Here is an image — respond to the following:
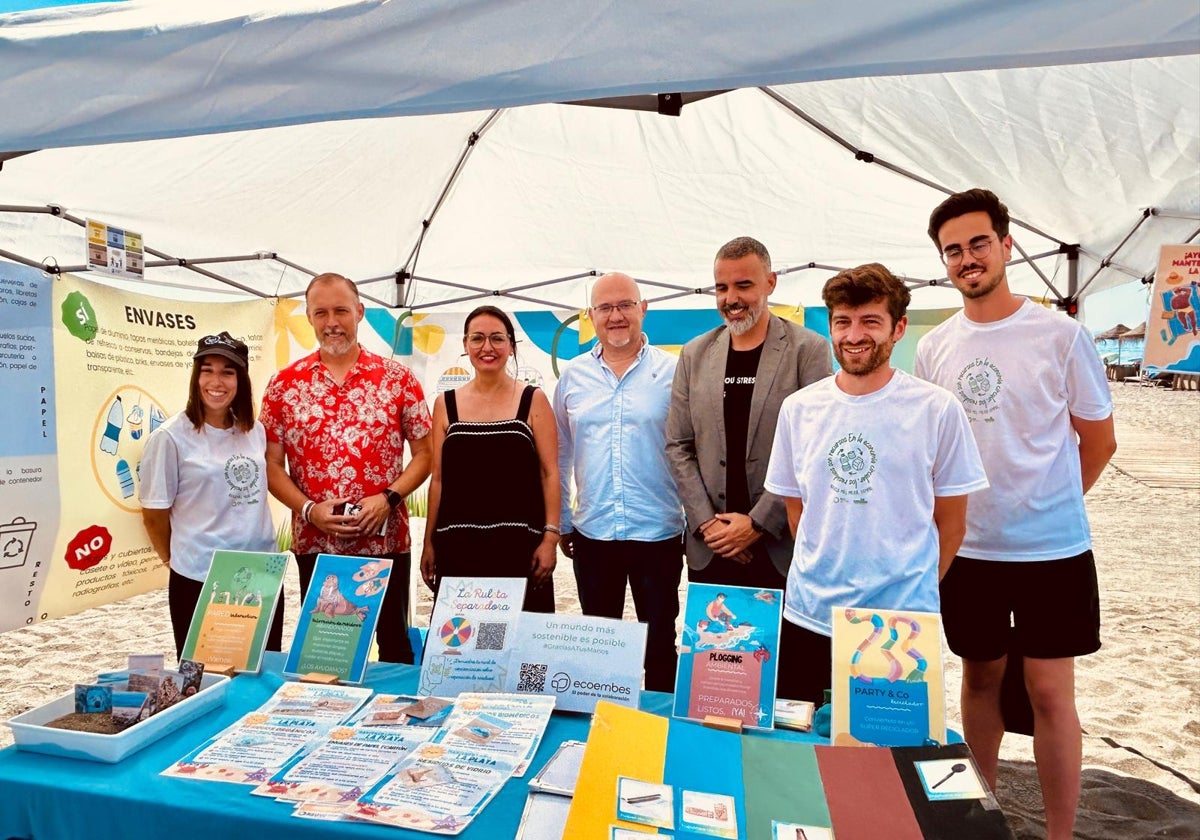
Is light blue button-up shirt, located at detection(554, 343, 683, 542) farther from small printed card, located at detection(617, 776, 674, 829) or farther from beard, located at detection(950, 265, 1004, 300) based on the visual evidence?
small printed card, located at detection(617, 776, 674, 829)

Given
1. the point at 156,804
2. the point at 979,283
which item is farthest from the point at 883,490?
the point at 156,804

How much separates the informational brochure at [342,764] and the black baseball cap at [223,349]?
1.26m

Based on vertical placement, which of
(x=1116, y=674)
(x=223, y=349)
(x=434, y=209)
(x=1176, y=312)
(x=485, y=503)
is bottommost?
(x=1116, y=674)

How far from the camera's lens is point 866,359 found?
5.20ft

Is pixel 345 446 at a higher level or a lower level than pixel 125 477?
higher

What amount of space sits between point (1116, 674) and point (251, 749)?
4.01 meters

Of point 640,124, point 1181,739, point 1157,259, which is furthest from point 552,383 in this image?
point 1181,739

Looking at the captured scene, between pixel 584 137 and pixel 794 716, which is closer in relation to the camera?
pixel 794 716

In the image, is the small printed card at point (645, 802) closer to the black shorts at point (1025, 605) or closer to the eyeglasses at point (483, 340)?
the black shorts at point (1025, 605)

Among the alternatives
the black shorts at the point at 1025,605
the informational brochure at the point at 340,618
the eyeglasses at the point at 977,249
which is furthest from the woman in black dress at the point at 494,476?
the eyeglasses at the point at 977,249

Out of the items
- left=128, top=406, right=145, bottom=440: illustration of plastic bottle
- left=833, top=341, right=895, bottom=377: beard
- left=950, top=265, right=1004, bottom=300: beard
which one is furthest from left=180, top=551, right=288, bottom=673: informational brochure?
left=128, top=406, right=145, bottom=440: illustration of plastic bottle

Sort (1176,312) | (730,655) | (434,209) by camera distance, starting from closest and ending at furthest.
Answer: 1. (730,655)
2. (1176,312)
3. (434,209)

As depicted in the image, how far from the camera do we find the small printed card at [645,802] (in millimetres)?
1025

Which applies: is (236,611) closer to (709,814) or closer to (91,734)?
(91,734)
